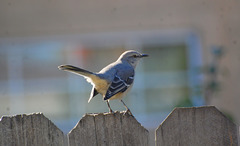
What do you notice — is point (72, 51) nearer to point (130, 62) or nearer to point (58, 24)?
point (58, 24)

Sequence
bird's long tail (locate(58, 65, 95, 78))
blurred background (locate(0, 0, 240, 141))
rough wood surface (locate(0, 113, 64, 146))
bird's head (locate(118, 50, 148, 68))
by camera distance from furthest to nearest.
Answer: blurred background (locate(0, 0, 240, 141)) → bird's head (locate(118, 50, 148, 68)) → bird's long tail (locate(58, 65, 95, 78)) → rough wood surface (locate(0, 113, 64, 146))

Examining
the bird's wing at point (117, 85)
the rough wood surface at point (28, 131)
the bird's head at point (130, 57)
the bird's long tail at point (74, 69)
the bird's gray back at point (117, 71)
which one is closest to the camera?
the rough wood surface at point (28, 131)

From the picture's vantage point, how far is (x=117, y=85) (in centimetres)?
493

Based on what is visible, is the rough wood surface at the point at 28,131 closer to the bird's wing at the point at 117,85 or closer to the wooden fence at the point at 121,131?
the wooden fence at the point at 121,131

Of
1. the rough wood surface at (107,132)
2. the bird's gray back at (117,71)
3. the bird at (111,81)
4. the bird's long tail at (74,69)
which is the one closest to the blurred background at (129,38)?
the bird's gray back at (117,71)

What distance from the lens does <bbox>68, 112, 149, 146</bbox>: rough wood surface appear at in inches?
120

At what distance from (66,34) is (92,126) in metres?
8.41

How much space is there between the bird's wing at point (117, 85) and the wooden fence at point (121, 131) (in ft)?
4.94

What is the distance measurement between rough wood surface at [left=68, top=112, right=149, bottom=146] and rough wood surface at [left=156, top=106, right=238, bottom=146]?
0.27 metres

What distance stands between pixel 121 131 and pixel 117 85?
74.2 inches

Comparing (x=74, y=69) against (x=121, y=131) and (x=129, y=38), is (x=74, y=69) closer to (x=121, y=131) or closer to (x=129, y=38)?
(x=121, y=131)

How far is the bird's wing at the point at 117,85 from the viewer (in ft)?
15.4

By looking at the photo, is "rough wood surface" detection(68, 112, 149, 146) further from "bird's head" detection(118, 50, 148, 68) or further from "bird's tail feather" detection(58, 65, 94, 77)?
"bird's head" detection(118, 50, 148, 68)

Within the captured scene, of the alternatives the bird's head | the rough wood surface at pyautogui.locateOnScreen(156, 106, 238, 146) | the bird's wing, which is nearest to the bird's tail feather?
the bird's wing
